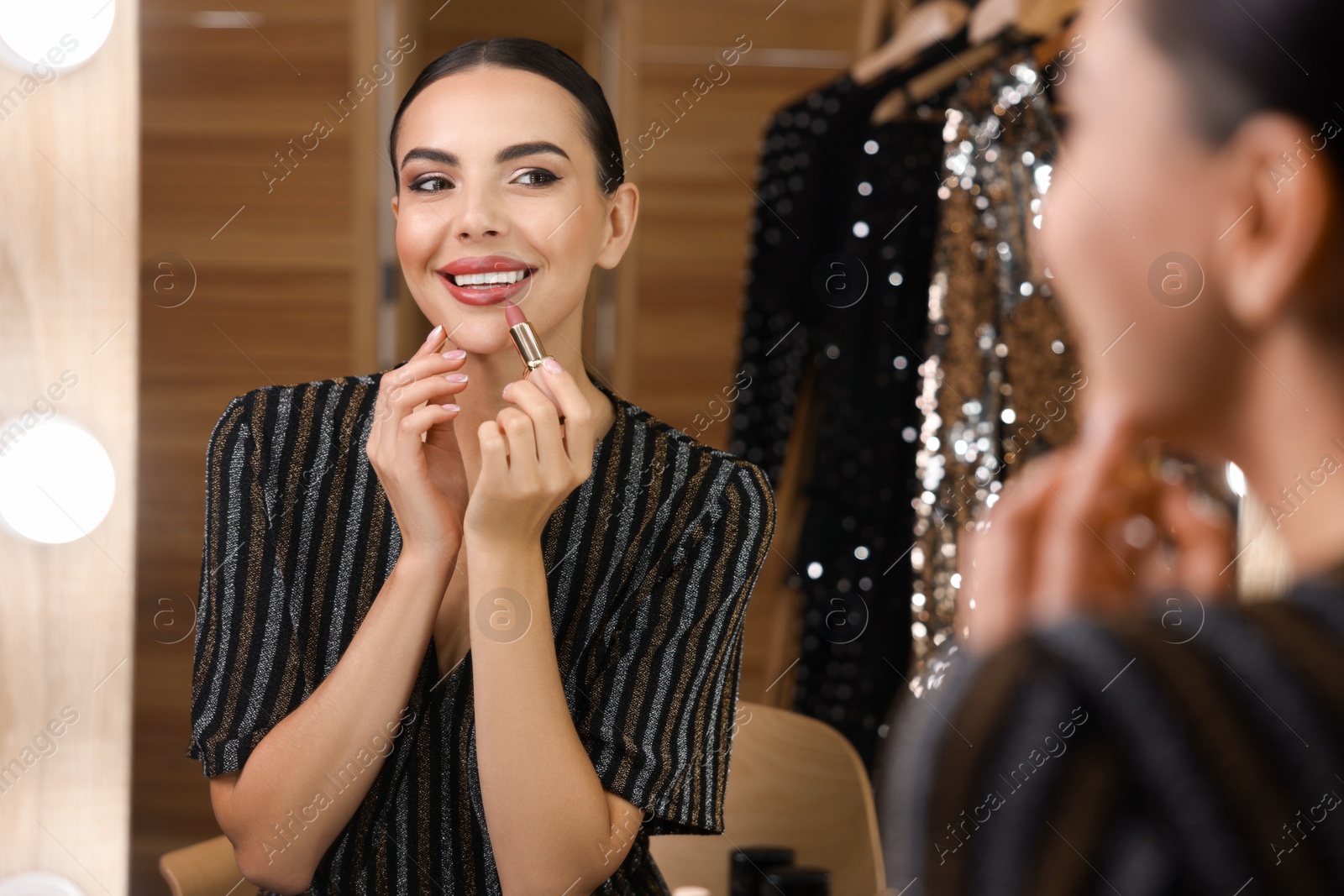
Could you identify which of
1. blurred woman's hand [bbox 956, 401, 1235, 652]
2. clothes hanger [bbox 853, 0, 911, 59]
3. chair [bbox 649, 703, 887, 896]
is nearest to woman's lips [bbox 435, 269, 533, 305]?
blurred woman's hand [bbox 956, 401, 1235, 652]

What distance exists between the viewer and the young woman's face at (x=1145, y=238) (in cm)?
24

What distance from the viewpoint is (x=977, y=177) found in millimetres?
1096

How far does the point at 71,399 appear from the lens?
0.52 meters

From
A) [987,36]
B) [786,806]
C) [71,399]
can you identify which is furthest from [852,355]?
[71,399]

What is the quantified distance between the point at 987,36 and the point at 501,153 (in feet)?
2.07

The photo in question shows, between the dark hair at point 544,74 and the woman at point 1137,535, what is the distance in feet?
1.38

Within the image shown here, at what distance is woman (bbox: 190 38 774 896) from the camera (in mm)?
575

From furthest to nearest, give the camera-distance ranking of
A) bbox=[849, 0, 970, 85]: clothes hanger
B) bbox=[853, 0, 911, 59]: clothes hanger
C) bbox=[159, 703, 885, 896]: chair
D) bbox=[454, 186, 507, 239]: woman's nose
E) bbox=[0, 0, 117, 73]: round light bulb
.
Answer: bbox=[853, 0, 911, 59]: clothes hanger
bbox=[849, 0, 970, 85]: clothes hanger
bbox=[159, 703, 885, 896]: chair
bbox=[454, 186, 507, 239]: woman's nose
bbox=[0, 0, 117, 73]: round light bulb

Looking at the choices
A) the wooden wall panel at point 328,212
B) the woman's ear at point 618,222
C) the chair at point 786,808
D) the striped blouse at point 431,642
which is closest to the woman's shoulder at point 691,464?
the striped blouse at point 431,642

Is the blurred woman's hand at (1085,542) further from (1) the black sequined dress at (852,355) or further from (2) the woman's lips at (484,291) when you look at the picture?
(1) the black sequined dress at (852,355)

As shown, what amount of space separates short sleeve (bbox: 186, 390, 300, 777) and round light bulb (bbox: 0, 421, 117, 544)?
137mm

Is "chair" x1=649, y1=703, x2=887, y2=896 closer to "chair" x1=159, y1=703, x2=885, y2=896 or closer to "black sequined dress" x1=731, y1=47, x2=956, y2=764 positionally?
"chair" x1=159, y1=703, x2=885, y2=896

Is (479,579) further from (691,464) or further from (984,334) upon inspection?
(984,334)

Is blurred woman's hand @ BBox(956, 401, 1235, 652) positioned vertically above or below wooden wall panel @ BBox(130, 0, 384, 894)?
below
